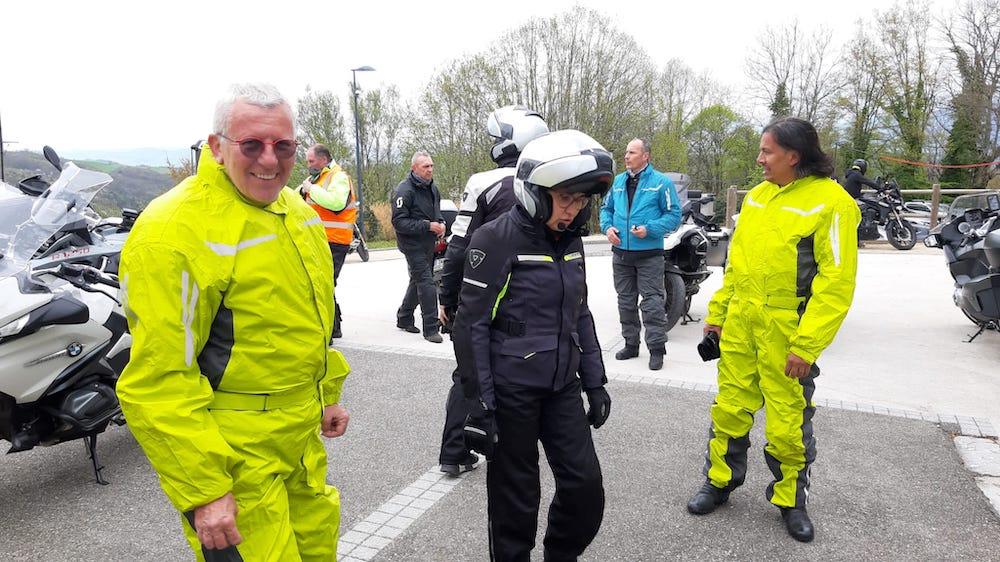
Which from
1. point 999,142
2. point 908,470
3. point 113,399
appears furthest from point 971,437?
point 999,142

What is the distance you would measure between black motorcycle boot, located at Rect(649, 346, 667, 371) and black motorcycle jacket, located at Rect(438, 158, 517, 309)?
2810 millimetres

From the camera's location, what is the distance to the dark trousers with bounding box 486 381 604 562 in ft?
8.40

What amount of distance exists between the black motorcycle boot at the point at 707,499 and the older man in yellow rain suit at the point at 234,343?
6.76ft

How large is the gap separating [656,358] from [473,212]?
292 centimetres

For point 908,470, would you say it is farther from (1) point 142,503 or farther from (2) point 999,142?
(2) point 999,142

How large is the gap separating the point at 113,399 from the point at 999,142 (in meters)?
38.4

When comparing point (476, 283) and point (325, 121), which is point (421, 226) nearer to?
point (476, 283)

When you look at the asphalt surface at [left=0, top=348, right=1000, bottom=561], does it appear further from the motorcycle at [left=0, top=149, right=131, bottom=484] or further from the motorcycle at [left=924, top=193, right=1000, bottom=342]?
the motorcycle at [left=924, top=193, right=1000, bottom=342]

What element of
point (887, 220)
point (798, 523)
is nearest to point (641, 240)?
point (798, 523)

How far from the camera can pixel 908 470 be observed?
3.96 m

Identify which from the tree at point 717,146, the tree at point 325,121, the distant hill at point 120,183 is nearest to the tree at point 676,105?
the tree at point 717,146

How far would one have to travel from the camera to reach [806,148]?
10.4ft

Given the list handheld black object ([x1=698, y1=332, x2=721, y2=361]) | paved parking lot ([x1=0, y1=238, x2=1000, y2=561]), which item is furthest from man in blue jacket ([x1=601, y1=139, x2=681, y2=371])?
handheld black object ([x1=698, y1=332, x2=721, y2=361])

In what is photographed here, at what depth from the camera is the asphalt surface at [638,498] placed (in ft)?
10.4
